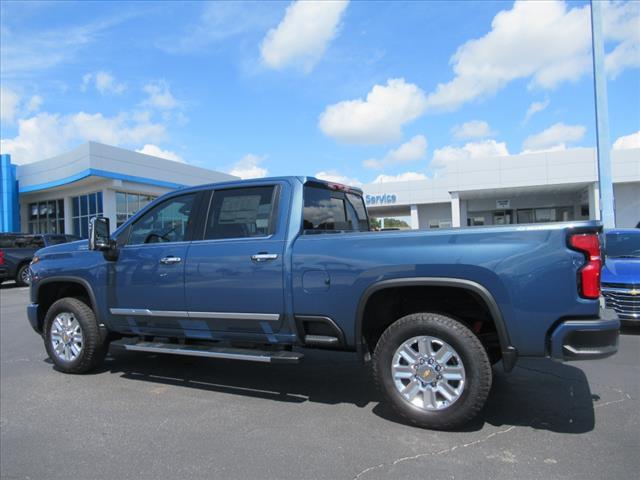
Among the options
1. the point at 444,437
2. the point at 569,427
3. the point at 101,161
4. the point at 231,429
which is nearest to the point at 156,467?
the point at 231,429

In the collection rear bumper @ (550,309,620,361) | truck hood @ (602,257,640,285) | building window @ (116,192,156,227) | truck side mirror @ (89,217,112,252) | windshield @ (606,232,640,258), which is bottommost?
rear bumper @ (550,309,620,361)

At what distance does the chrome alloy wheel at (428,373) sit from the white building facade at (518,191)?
1881cm

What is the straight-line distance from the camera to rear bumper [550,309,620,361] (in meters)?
3.37

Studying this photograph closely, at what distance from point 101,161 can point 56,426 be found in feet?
A: 72.6

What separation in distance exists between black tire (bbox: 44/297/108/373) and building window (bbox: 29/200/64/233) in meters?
26.7

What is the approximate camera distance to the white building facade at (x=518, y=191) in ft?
80.0

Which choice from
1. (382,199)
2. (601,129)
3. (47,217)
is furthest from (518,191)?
(47,217)

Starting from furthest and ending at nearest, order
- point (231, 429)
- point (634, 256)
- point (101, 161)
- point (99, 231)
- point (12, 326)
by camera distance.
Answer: point (101, 161) < point (12, 326) < point (634, 256) < point (99, 231) < point (231, 429)

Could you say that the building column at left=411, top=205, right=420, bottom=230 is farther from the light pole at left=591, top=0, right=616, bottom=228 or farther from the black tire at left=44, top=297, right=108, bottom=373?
the black tire at left=44, top=297, right=108, bottom=373

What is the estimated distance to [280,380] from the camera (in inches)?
204

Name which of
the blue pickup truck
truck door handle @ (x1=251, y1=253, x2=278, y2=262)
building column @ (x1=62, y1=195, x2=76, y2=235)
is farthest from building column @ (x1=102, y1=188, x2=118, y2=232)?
truck door handle @ (x1=251, y1=253, x2=278, y2=262)

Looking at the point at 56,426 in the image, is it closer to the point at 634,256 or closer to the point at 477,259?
the point at 477,259

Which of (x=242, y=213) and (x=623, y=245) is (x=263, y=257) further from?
(x=623, y=245)

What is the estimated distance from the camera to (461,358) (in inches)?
144
